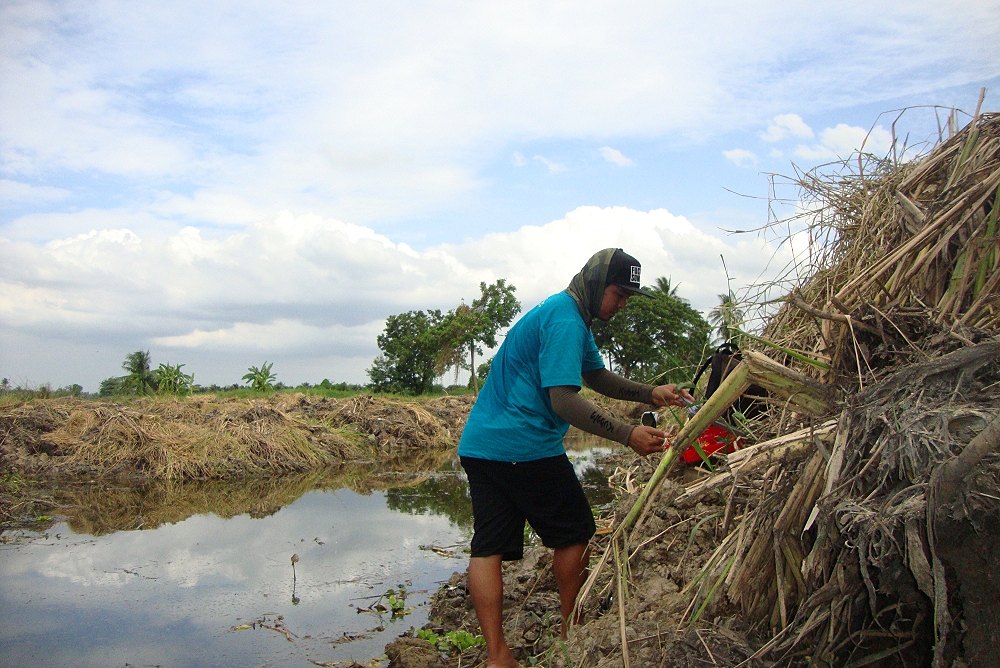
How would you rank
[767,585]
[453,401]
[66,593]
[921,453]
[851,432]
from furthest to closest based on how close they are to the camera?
[453,401], [66,593], [767,585], [851,432], [921,453]

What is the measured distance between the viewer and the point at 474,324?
40.9 m

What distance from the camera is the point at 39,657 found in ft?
14.0

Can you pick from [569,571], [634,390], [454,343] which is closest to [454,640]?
[569,571]

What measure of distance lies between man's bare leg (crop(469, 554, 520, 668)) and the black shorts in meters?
0.10

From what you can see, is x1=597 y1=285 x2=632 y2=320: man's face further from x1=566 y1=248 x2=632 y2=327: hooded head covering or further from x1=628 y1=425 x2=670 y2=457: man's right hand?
x1=628 y1=425 x2=670 y2=457: man's right hand

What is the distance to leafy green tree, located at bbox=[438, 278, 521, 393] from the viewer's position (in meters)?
40.6

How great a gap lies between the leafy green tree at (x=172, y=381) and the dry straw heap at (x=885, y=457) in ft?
63.9

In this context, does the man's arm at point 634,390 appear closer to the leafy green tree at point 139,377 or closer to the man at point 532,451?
the man at point 532,451

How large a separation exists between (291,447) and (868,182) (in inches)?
431

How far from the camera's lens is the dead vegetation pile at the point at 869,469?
2.21 m

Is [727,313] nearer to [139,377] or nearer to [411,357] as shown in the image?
[139,377]

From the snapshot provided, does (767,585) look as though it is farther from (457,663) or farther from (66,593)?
(66,593)

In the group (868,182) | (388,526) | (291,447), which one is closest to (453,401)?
(291,447)

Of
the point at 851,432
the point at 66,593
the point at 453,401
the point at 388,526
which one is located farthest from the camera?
the point at 453,401
